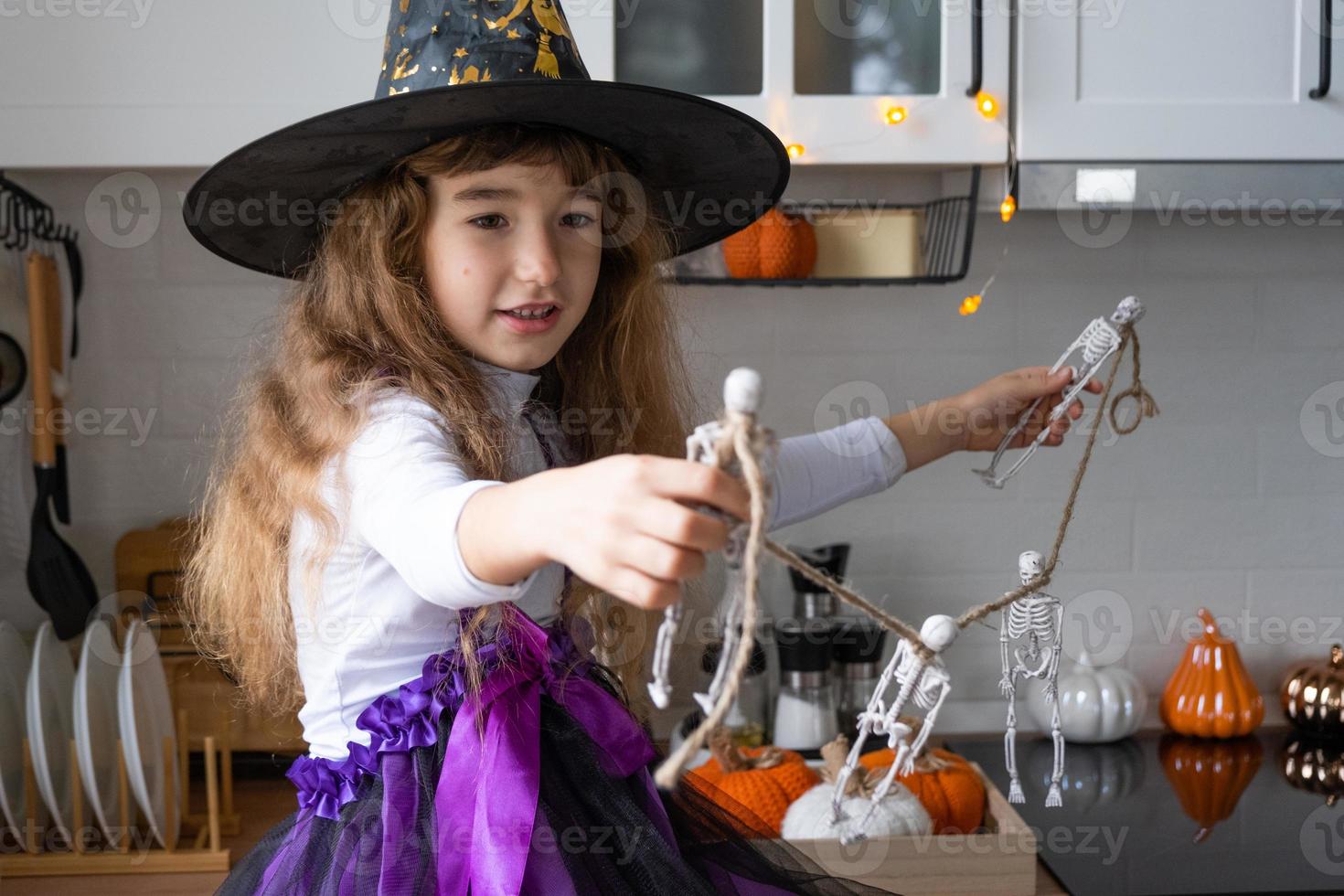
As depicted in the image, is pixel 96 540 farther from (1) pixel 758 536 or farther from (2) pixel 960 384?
(1) pixel 758 536

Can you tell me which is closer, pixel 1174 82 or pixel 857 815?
pixel 857 815

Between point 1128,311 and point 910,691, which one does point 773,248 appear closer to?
point 1128,311

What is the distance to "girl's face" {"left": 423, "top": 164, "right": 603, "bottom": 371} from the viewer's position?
0.79 m

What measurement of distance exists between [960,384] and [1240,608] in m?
0.48

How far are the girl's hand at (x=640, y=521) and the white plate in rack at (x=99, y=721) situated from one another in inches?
34.7

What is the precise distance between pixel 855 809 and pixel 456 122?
693 mm

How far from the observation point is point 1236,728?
1.49 metres

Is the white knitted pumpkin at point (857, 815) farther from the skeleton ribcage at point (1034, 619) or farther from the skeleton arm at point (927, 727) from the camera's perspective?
the skeleton arm at point (927, 727)

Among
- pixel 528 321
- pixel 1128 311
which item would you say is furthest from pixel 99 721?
pixel 1128 311

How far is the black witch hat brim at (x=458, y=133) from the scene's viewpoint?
740 millimetres

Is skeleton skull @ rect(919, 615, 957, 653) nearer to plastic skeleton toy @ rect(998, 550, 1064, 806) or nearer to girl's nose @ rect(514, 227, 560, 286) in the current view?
plastic skeleton toy @ rect(998, 550, 1064, 806)

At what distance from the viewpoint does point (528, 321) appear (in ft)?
2.62

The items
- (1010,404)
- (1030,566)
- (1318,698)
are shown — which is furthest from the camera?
(1318,698)

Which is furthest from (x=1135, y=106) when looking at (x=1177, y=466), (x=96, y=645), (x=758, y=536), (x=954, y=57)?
(x=96, y=645)
